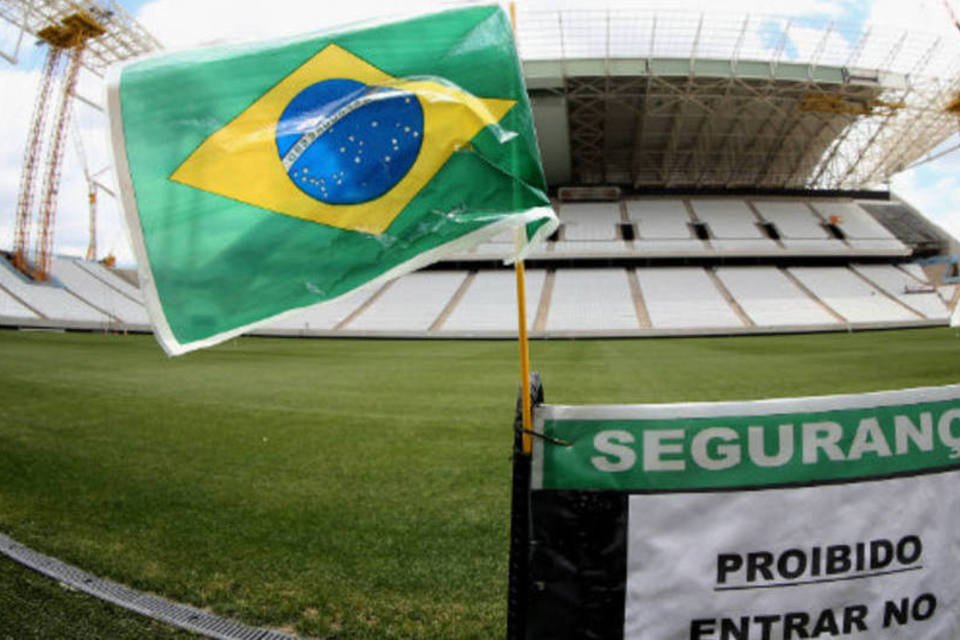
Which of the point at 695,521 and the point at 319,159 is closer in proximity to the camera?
the point at 695,521

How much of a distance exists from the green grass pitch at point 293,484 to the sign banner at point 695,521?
1.22 m

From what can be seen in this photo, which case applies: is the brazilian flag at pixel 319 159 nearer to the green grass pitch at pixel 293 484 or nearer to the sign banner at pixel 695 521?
the sign banner at pixel 695 521

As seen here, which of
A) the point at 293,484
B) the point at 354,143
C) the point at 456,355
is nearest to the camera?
the point at 354,143

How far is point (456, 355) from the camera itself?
2131cm

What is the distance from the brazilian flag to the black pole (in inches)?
27.4

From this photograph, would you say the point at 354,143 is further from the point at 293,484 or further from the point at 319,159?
the point at 293,484

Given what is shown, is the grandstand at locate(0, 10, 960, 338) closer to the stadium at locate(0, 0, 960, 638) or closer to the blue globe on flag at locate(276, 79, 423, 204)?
the stadium at locate(0, 0, 960, 638)

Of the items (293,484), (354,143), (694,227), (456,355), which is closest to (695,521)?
(354,143)

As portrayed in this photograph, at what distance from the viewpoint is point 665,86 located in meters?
32.7

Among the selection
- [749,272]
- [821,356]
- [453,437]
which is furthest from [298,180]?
[749,272]

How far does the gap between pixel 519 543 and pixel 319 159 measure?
1409 millimetres

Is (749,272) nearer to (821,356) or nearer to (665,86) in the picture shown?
(665,86)

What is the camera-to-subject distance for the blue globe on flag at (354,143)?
1945 mm

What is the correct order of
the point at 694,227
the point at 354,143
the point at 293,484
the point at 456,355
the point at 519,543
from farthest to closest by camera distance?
the point at 694,227 < the point at 456,355 < the point at 293,484 < the point at 354,143 < the point at 519,543
